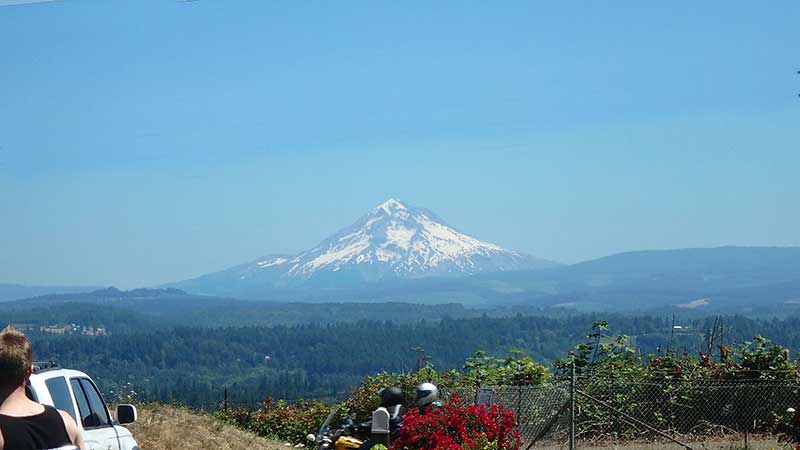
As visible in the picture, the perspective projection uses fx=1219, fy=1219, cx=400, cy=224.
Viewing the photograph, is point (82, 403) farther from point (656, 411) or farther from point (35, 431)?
point (656, 411)

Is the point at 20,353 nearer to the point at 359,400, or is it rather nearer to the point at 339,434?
the point at 339,434

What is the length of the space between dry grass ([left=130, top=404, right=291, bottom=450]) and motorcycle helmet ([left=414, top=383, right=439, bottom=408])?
3547 millimetres

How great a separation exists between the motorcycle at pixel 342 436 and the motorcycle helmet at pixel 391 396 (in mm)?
534

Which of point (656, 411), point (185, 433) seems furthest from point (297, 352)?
point (656, 411)

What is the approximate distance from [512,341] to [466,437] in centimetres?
15161

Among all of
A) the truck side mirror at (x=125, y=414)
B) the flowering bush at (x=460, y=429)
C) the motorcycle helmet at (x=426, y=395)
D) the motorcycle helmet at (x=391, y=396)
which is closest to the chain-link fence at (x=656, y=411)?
the motorcycle helmet at (x=426, y=395)

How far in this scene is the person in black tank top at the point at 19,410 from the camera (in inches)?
250

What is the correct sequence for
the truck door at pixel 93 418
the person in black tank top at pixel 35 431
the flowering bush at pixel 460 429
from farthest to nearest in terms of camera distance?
the flowering bush at pixel 460 429, the truck door at pixel 93 418, the person in black tank top at pixel 35 431

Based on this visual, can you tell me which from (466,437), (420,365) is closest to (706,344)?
(420,365)

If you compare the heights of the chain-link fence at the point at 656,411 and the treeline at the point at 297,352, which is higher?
the chain-link fence at the point at 656,411

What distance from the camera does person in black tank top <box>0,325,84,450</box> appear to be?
6.36 meters

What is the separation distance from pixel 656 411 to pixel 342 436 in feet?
17.2

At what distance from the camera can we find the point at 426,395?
61.2 feet

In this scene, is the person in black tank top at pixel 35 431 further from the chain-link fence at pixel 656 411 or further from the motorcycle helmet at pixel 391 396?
the motorcycle helmet at pixel 391 396
